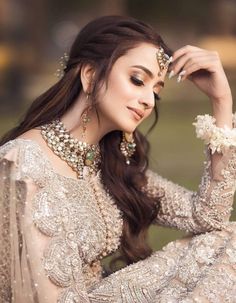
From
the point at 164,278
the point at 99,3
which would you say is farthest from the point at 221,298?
the point at 99,3

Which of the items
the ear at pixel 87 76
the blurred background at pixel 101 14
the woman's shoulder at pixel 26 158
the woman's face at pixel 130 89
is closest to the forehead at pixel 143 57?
the woman's face at pixel 130 89

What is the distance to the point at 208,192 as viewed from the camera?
3.26m

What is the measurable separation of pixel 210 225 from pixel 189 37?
15589 millimetres

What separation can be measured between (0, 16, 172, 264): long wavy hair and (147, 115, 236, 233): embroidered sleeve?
0.06 metres

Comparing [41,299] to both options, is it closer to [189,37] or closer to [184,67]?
[184,67]

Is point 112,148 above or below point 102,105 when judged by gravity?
below

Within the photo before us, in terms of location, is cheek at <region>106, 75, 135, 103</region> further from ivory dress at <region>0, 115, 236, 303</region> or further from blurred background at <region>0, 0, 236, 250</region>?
blurred background at <region>0, 0, 236, 250</region>

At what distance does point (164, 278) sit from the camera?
10.2 ft

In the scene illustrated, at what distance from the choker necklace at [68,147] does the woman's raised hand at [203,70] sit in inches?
15.6

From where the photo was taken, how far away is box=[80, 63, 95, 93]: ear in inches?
116

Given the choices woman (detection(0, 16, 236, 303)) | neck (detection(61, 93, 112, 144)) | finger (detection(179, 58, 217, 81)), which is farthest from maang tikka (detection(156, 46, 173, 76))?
neck (detection(61, 93, 112, 144))

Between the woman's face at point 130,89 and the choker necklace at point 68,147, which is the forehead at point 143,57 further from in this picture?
the choker necklace at point 68,147

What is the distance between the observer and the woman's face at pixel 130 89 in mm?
2906

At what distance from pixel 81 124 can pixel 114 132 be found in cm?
25
